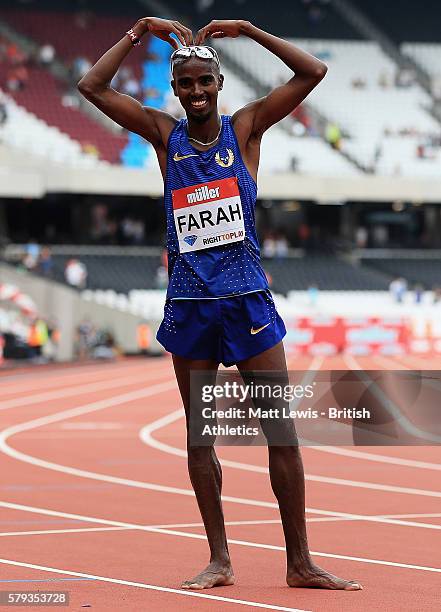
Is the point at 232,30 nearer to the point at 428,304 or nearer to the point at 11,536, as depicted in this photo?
the point at 11,536

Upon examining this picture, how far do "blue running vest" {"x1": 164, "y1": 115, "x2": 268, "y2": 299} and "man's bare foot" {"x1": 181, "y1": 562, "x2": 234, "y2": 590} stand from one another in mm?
1075

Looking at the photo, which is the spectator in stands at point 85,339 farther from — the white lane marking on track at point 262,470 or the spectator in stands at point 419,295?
the white lane marking on track at point 262,470

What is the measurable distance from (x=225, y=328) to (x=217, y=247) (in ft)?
1.06

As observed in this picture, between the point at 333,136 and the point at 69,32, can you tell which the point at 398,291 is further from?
the point at 69,32

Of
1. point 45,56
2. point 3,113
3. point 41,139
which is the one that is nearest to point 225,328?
point 3,113

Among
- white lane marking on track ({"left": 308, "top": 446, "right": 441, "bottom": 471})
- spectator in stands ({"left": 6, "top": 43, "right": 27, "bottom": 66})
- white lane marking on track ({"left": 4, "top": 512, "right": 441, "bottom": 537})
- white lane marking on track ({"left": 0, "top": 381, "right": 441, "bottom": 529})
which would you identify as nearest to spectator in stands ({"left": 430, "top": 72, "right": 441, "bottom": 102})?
spectator in stands ({"left": 6, "top": 43, "right": 27, "bottom": 66})

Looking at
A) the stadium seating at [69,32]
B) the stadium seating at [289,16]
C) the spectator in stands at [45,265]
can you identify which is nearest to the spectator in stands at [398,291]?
the spectator in stands at [45,265]

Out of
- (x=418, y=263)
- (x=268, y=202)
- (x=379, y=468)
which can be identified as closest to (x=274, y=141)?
→ (x=268, y=202)

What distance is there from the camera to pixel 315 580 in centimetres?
512

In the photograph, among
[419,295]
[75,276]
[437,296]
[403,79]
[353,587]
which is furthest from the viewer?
[403,79]

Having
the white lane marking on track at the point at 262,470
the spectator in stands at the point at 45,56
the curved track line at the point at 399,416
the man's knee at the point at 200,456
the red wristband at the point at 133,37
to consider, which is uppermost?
the spectator in stands at the point at 45,56

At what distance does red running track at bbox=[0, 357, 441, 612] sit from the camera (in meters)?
5.02

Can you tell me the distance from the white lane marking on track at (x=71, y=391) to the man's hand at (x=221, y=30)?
11.3 metres

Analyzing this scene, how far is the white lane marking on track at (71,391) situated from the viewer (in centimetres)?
1689
